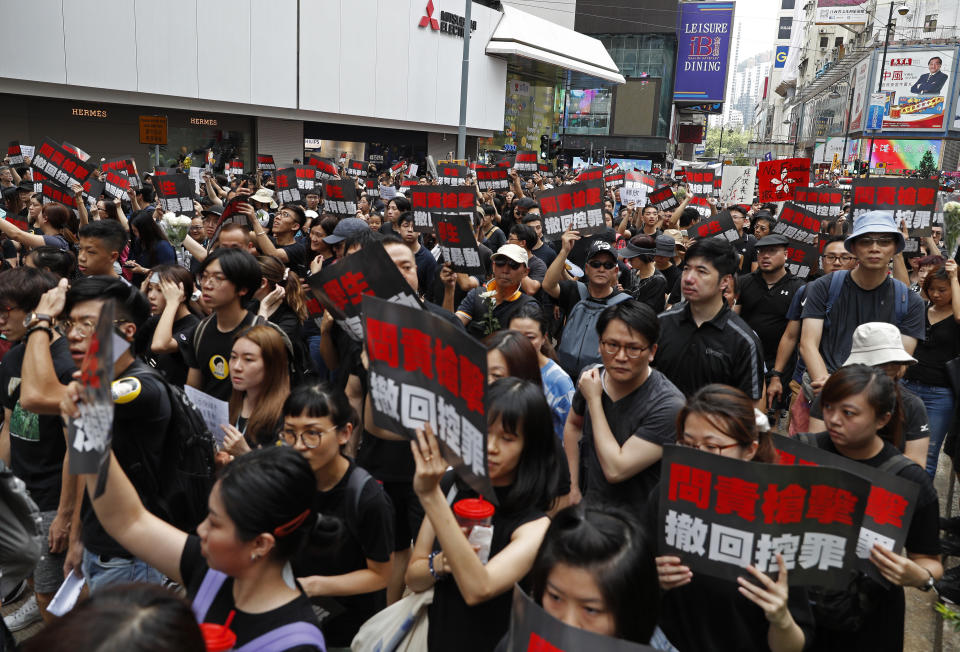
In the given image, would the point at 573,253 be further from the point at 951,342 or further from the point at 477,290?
the point at 951,342

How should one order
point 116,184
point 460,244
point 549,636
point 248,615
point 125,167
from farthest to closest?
point 125,167, point 116,184, point 460,244, point 248,615, point 549,636

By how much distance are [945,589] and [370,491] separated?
339 centimetres

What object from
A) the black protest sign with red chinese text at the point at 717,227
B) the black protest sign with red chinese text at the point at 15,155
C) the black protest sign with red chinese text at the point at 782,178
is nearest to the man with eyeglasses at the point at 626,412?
the black protest sign with red chinese text at the point at 717,227

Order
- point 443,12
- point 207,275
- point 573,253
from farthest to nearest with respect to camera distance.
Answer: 1. point 443,12
2. point 573,253
3. point 207,275

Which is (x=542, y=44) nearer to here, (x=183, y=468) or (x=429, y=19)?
(x=429, y=19)

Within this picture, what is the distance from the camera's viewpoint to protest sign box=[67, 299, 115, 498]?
1824mm

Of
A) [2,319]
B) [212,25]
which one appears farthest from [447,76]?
[2,319]

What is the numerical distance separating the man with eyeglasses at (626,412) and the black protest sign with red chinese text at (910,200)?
4.81m

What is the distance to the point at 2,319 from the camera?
3.55 meters

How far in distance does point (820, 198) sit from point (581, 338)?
6557 millimetres

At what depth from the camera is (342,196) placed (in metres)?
10.4

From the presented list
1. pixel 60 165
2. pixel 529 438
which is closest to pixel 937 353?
pixel 529 438

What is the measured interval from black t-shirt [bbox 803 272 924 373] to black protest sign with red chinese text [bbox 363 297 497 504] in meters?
3.50

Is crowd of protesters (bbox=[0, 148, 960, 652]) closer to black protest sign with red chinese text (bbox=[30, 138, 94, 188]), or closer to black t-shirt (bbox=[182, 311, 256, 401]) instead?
black t-shirt (bbox=[182, 311, 256, 401])
